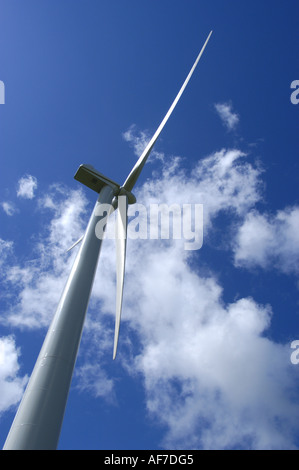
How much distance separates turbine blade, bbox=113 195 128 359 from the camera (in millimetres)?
14858

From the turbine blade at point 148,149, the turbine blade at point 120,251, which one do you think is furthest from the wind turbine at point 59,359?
the turbine blade at point 148,149

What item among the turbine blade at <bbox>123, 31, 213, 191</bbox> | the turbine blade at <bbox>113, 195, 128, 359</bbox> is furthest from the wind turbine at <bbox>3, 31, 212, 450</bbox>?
the turbine blade at <bbox>123, 31, 213, 191</bbox>

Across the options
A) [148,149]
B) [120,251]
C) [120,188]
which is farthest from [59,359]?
[148,149]

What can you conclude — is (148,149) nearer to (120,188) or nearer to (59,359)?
(120,188)

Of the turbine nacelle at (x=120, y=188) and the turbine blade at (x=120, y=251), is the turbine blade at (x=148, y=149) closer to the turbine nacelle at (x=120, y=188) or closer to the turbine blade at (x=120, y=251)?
the turbine nacelle at (x=120, y=188)

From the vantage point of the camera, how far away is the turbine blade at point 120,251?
48.7ft

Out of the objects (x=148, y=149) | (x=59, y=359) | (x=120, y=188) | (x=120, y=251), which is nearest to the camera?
(x=59, y=359)

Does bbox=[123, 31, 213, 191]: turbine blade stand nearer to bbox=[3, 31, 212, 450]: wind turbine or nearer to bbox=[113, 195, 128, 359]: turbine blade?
bbox=[113, 195, 128, 359]: turbine blade

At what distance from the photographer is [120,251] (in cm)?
1727
